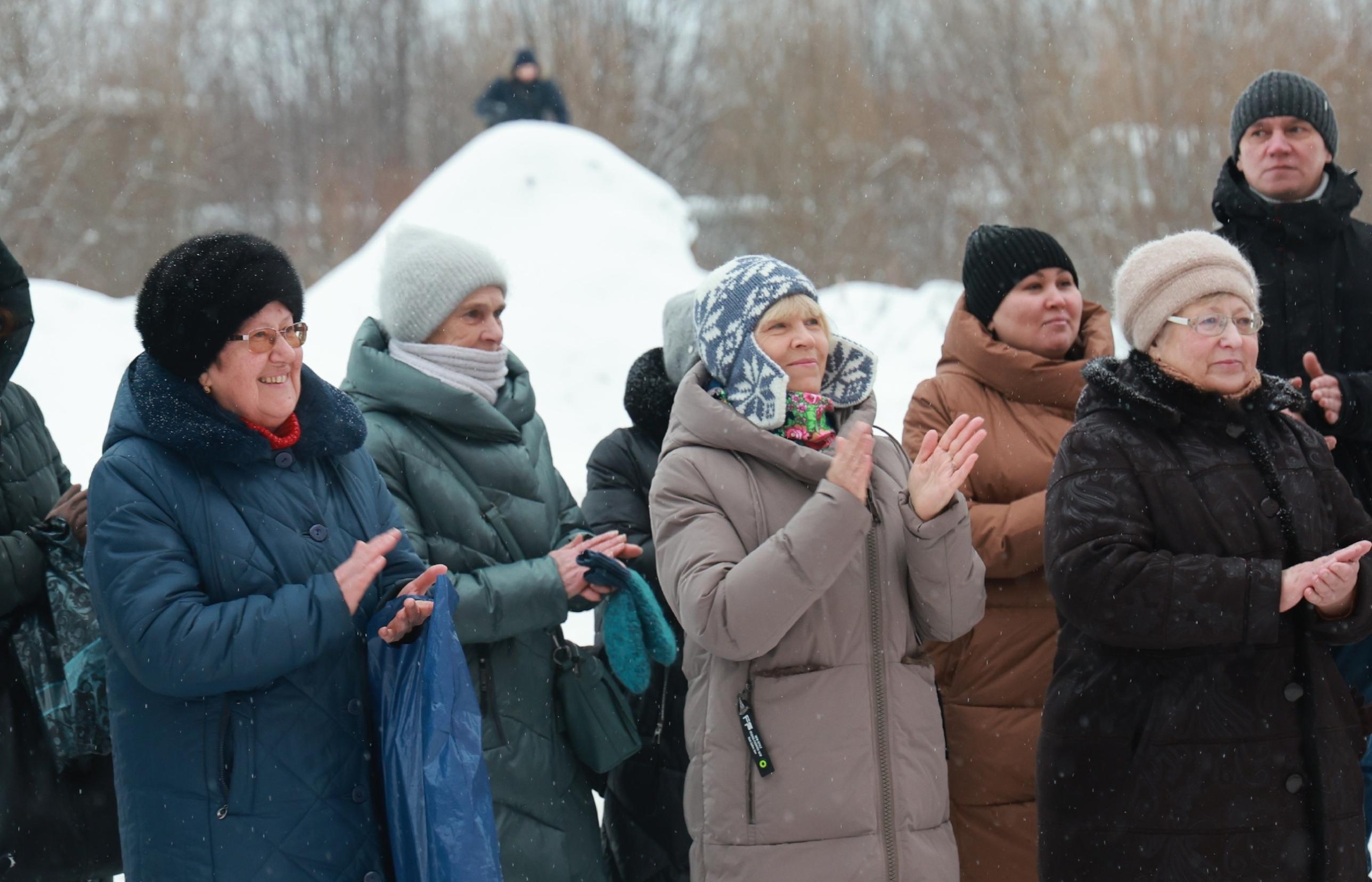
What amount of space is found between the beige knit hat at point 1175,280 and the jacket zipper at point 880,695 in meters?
0.75

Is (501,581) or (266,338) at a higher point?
(266,338)

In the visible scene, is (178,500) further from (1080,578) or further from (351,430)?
(1080,578)

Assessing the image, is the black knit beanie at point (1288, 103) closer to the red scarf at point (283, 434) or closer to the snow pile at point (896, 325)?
the red scarf at point (283, 434)

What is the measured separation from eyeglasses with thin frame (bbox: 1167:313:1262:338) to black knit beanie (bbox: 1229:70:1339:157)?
1.19 meters

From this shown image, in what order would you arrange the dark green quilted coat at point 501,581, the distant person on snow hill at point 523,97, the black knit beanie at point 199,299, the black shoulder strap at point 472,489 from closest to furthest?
the black knit beanie at point 199,299 → the dark green quilted coat at point 501,581 → the black shoulder strap at point 472,489 → the distant person on snow hill at point 523,97

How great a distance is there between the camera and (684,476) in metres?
2.96

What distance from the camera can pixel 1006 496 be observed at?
3.57m

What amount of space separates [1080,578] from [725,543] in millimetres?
720

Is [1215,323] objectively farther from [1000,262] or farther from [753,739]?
[753,739]

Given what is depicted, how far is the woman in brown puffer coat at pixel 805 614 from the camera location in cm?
275

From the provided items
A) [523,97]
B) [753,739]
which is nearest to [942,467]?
[753,739]

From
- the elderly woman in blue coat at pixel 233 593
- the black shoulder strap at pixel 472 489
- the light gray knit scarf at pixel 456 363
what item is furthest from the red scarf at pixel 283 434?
the light gray knit scarf at pixel 456 363

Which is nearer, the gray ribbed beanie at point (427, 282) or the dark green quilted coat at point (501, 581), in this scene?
the dark green quilted coat at point (501, 581)

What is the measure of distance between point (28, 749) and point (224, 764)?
32.8 inches
